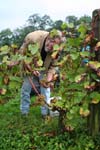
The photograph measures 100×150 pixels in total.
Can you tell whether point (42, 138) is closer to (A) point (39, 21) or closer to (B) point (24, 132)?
(B) point (24, 132)

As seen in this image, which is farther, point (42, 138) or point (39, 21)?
point (39, 21)

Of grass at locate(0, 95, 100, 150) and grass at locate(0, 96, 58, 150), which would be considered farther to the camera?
grass at locate(0, 96, 58, 150)

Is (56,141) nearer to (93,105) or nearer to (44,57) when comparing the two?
(93,105)

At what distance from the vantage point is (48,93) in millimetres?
7582

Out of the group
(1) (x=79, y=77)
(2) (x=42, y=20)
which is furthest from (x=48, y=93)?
(2) (x=42, y=20)

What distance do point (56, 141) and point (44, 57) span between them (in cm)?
219

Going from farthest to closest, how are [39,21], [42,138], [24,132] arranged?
[39,21], [24,132], [42,138]

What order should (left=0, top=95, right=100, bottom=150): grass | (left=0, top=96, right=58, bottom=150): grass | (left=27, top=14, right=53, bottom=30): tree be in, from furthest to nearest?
(left=27, top=14, right=53, bottom=30): tree → (left=0, top=96, right=58, bottom=150): grass → (left=0, top=95, right=100, bottom=150): grass

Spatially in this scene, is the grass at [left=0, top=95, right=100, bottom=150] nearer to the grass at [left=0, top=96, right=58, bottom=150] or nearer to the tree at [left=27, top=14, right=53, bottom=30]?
the grass at [left=0, top=96, right=58, bottom=150]

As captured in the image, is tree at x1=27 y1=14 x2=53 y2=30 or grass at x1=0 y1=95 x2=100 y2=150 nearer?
grass at x1=0 y1=95 x2=100 y2=150

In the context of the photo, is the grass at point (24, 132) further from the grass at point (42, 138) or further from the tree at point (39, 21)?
the tree at point (39, 21)

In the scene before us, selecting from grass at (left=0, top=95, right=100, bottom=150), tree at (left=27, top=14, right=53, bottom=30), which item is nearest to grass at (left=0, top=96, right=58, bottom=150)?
grass at (left=0, top=95, right=100, bottom=150)

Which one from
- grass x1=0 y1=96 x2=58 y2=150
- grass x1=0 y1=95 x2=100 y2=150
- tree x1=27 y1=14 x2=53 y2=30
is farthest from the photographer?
tree x1=27 y1=14 x2=53 y2=30

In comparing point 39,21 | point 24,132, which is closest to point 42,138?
point 24,132
